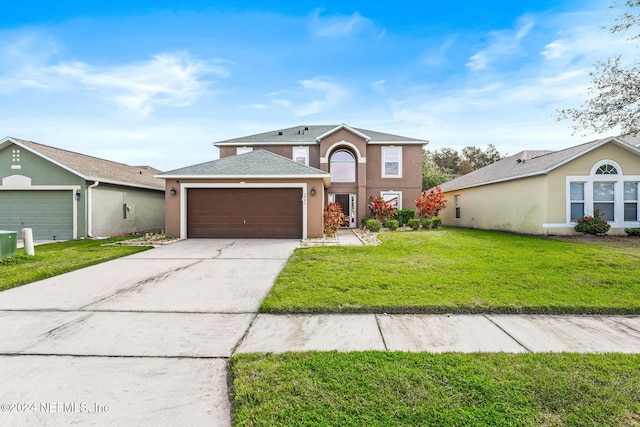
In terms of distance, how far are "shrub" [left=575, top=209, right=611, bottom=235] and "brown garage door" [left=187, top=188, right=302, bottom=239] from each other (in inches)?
435

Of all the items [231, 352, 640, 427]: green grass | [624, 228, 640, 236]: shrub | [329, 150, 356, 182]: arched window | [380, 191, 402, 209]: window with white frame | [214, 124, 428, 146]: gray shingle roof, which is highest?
[214, 124, 428, 146]: gray shingle roof

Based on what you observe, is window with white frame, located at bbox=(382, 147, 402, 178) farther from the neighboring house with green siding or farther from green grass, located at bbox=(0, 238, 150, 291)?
the neighboring house with green siding

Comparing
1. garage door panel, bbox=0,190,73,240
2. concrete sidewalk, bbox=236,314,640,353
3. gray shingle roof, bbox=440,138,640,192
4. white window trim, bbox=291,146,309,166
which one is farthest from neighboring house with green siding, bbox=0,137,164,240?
gray shingle roof, bbox=440,138,640,192

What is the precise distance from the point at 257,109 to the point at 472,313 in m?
17.6

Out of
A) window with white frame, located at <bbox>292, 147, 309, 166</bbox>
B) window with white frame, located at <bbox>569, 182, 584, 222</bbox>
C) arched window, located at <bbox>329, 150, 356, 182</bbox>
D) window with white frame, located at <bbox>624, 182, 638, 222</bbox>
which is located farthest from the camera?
window with white frame, located at <bbox>292, 147, 309, 166</bbox>

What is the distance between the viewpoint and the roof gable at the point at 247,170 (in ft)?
36.8

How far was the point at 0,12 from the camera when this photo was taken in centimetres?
1001

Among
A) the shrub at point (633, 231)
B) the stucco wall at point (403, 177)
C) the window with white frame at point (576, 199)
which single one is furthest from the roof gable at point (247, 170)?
the shrub at point (633, 231)

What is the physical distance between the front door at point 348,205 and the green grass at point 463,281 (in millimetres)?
7974

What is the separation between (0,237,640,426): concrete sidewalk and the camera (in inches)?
84.8

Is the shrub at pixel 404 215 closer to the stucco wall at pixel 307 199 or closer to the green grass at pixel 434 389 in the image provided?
the stucco wall at pixel 307 199

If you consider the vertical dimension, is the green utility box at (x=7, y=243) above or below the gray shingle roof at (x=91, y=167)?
below

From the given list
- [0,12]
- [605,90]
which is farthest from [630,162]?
[0,12]

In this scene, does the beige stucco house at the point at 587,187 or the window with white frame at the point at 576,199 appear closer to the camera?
the beige stucco house at the point at 587,187
